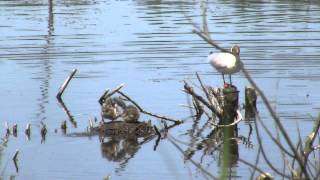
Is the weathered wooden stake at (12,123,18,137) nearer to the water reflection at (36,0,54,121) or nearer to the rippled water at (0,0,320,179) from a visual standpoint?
the rippled water at (0,0,320,179)

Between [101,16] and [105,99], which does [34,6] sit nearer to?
[101,16]

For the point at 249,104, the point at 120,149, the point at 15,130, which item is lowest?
the point at 120,149

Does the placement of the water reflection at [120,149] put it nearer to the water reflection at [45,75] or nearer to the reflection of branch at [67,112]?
the reflection of branch at [67,112]

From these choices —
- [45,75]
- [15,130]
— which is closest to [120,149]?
[15,130]

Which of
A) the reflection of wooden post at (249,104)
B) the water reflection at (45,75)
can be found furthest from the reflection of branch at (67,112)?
the reflection of wooden post at (249,104)

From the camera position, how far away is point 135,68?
20656 millimetres

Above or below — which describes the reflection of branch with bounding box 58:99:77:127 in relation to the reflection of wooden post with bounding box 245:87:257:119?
below

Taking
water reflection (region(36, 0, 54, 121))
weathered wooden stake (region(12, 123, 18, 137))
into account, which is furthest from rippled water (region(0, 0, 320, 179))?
weathered wooden stake (region(12, 123, 18, 137))

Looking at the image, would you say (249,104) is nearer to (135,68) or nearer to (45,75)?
(135,68)

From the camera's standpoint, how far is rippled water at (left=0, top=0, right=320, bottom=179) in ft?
38.9

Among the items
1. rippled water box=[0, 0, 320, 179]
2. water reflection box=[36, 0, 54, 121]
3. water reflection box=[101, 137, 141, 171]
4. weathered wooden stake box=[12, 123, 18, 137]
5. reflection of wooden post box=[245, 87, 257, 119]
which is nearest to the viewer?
rippled water box=[0, 0, 320, 179]

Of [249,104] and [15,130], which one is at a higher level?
[249,104]

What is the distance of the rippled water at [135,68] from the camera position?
11.8 m

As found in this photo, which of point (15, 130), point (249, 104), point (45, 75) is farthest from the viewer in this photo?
point (45, 75)
